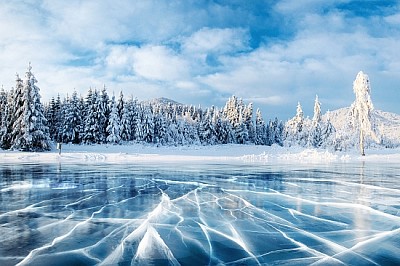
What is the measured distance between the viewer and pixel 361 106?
148ft

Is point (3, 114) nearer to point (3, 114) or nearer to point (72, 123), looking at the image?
point (3, 114)

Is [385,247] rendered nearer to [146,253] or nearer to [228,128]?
[146,253]

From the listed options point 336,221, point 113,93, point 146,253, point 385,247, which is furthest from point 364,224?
point 113,93

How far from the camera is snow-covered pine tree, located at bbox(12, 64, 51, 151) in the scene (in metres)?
36.6

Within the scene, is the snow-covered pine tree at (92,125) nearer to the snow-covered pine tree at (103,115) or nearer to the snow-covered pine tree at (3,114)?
the snow-covered pine tree at (103,115)

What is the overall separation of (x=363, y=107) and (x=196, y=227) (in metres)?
44.7

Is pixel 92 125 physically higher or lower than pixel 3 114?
lower

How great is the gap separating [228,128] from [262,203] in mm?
69783

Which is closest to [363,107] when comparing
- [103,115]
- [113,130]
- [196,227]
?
[113,130]

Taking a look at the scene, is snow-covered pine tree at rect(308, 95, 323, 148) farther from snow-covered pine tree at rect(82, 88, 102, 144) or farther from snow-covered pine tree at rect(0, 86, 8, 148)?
snow-covered pine tree at rect(0, 86, 8, 148)

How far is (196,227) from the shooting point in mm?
6160

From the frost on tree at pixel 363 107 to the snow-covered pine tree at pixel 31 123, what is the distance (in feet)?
128

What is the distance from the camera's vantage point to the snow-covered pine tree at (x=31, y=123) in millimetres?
36625

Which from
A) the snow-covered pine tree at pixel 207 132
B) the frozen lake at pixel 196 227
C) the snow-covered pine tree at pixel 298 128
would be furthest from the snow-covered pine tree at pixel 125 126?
the frozen lake at pixel 196 227
